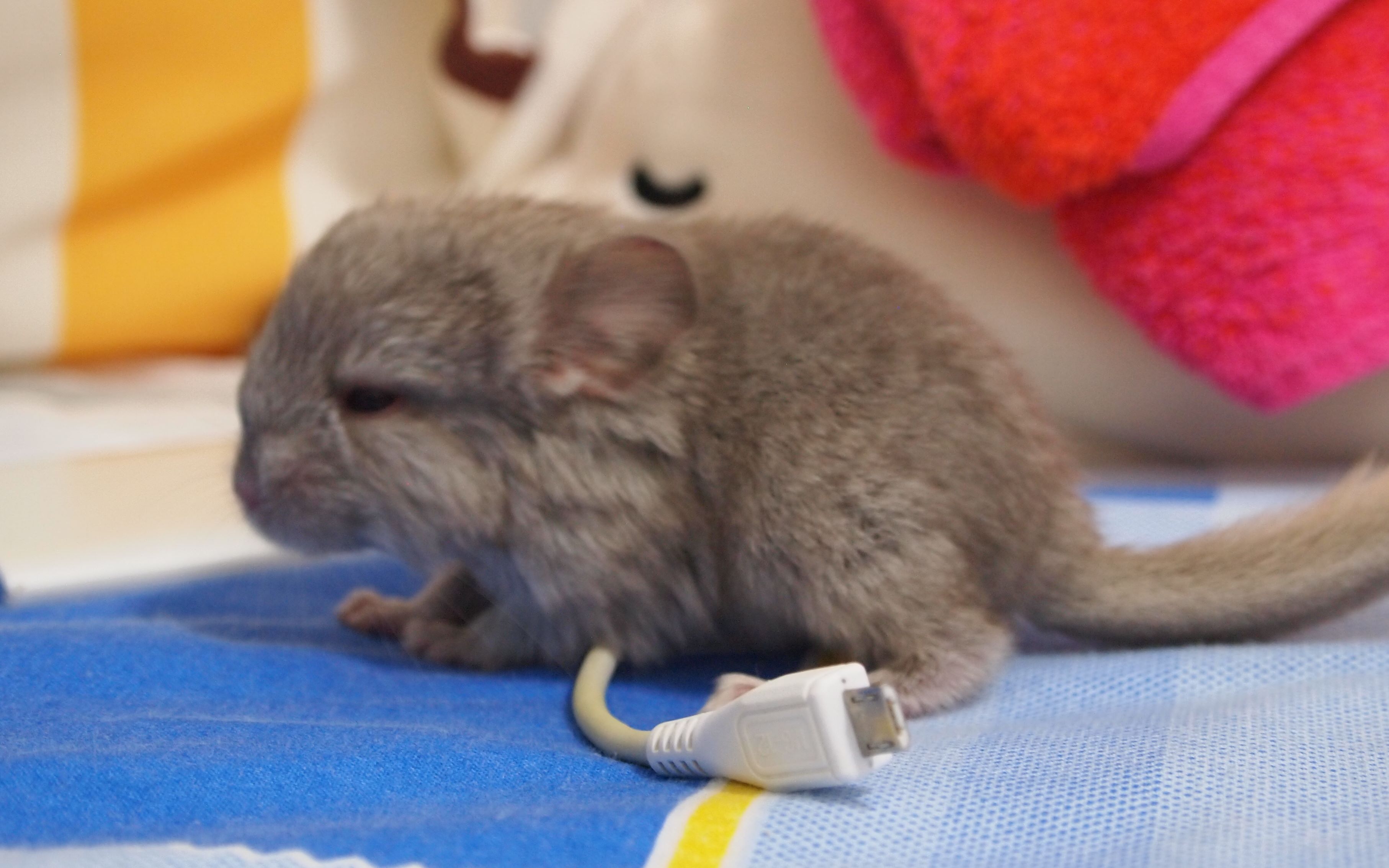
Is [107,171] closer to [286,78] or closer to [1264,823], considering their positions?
[286,78]

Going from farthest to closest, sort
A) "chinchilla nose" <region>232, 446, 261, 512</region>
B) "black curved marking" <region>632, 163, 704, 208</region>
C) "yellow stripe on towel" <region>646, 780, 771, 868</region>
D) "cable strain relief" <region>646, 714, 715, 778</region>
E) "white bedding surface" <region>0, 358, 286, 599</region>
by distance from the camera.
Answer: "black curved marking" <region>632, 163, 704, 208</region>
"white bedding surface" <region>0, 358, 286, 599</region>
"chinchilla nose" <region>232, 446, 261, 512</region>
"cable strain relief" <region>646, 714, 715, 778</region>
"yellow stripe on towel" <region>646, 780, 771, 868</region>

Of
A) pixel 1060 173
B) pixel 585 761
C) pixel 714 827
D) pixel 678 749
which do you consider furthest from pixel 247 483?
pixel 1060 173

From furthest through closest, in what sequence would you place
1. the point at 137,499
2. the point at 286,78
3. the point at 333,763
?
the point at 286,78, the point at 137,499, the point at 333,763

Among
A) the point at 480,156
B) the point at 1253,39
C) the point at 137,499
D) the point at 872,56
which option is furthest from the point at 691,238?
the point at 480,156

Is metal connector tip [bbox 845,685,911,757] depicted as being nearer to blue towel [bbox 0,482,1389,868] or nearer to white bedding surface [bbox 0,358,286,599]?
blue towel [bbox 0,482,1389,868]

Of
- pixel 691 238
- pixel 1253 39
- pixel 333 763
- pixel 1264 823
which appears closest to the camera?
pixel 1264 823

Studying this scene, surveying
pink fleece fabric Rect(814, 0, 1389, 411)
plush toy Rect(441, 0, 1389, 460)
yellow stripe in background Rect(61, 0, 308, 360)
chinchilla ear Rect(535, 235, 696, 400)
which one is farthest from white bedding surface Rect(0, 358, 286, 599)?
pink fleece fabric Rect(814, 0, 1389, 411)

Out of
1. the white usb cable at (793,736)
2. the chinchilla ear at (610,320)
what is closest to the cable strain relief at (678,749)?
the white usb cable at (793,736)
